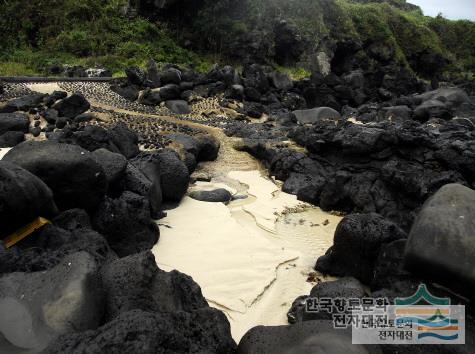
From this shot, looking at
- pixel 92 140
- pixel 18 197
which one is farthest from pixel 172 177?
pixel 18 197

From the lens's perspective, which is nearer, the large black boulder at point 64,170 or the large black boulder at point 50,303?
the large black boulder at point 50,303

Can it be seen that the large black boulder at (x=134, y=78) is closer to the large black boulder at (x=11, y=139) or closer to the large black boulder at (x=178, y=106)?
the large black boulder at (x=178, y=106)

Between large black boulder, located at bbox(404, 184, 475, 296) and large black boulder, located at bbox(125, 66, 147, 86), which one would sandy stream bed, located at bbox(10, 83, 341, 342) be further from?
large black boulder, located at bbox(125, 66, 147, 86)

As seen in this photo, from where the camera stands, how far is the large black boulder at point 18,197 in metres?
4.65

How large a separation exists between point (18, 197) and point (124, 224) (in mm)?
1769

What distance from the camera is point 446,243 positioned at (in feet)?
14.1

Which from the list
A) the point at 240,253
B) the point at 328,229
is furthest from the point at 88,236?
the point at 328,229

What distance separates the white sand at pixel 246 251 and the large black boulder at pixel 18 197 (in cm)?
189

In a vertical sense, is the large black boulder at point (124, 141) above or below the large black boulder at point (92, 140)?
below

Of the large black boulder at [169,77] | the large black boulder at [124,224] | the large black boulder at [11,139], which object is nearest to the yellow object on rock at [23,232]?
the large black boulder at [124,224]

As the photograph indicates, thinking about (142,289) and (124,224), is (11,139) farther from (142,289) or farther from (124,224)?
(142,289)

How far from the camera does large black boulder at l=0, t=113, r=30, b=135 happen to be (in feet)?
35.1

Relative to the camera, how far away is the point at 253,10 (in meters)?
28.8

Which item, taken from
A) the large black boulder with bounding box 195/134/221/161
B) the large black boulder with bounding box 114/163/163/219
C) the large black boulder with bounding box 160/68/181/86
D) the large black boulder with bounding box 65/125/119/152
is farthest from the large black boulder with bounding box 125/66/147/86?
the large black boulder with bounding box 114/163/163/219
